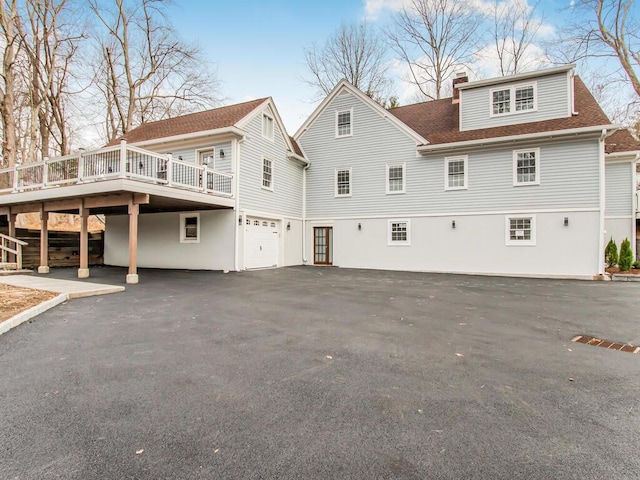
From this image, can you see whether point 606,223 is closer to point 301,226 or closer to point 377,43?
point 301,226

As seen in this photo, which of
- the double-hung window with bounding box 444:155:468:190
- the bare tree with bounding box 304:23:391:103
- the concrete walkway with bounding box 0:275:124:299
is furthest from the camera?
the bare tree with bounding box 304:23:391:103

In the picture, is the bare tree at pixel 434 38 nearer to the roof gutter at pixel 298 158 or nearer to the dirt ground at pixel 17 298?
the roof gutter at pixel 298 158

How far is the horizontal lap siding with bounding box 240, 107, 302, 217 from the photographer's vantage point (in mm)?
13000

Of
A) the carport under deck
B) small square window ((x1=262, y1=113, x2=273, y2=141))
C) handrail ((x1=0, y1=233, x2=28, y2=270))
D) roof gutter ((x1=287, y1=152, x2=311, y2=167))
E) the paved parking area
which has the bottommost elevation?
the paved parking area

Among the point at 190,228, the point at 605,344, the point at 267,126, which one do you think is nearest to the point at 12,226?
the point at 190,228

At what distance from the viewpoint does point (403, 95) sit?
79.6ft

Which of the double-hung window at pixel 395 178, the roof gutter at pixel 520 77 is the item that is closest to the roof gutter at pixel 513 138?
the double-hung window at pixel 395 178

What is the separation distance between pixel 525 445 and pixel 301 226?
581 inches

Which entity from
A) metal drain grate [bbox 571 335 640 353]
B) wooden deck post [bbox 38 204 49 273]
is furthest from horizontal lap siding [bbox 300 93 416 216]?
wooden deck post [bbox 38 204 49 273]

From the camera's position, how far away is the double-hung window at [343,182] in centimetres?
1580

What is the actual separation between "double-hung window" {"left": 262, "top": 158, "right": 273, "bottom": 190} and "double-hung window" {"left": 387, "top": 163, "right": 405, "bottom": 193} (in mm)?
5165

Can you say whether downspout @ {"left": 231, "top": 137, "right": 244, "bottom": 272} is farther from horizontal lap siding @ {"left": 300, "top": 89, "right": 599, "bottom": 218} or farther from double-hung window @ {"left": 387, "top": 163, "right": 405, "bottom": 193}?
double-hung window @ {"left": 387, "top": 163, "right": 405, "bottom": 193}

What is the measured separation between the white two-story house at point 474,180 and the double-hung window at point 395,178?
0.05 meters

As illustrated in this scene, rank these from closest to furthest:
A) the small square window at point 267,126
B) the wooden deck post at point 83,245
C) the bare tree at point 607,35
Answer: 1. the wooden deck post at point 83,245
2. the small square window at point 267,126
3. the bare tree at point 607,35
